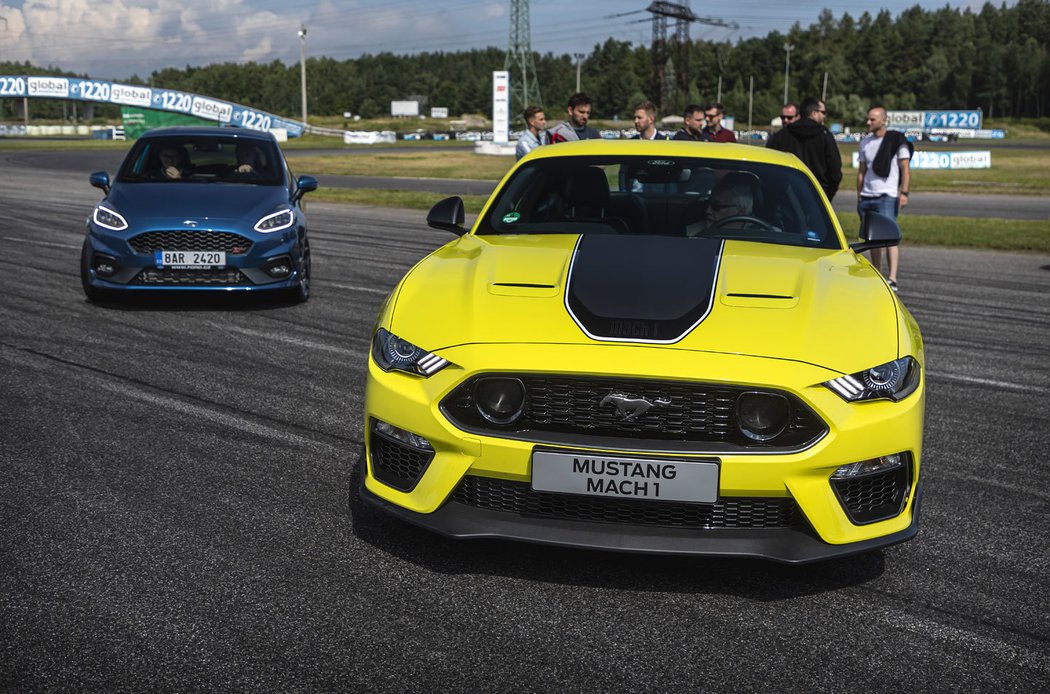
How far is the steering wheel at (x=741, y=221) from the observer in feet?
16.7

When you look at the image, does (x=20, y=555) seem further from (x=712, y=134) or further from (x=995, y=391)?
(x=712, y=134)

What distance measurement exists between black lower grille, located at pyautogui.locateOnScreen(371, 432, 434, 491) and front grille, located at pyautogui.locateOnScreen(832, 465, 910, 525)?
1347 mm

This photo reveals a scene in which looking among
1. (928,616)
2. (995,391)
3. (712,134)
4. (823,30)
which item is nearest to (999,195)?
(712,134)

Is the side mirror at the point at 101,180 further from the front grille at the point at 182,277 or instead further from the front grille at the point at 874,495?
the front grille at the point at 874,495

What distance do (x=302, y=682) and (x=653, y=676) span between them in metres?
0.95

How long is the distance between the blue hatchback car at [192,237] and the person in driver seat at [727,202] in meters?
4.97

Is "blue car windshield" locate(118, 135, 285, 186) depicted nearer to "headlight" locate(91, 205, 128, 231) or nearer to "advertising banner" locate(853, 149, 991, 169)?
"headlight" locate(91, 205, 128, 231)

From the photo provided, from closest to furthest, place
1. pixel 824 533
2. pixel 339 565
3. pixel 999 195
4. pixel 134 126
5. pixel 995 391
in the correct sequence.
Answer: pixel 824 533 < pixel 339 565 < pixel 995 391 < pixel 999 195 < pixel 134 126

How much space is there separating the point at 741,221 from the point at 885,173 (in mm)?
6420

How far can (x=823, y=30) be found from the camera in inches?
7520

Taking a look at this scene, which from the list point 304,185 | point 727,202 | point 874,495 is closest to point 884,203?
point 304,185

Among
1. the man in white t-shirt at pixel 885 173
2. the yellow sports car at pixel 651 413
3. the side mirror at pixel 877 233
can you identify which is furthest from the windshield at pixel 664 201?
the man in white t-shirt at pixel 885 173

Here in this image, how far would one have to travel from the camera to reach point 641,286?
13.2 feet

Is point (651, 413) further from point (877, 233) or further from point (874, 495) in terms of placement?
point (877, 233)
